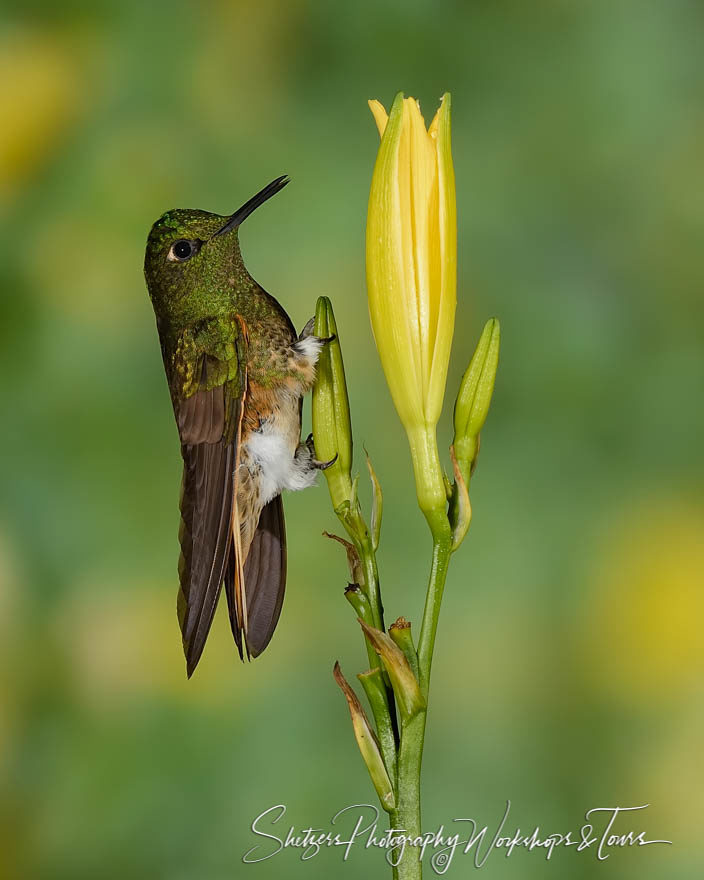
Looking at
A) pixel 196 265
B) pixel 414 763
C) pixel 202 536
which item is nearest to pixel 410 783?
pixel 414 763

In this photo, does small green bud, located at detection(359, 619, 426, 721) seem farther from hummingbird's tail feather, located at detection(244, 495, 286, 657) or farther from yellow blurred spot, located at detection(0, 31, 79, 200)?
yellow blurred spot, located at detection(0, 31, 79, 200)

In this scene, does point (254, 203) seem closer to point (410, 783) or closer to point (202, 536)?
point (202, 536)

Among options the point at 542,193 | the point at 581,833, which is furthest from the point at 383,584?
→ the point at 542,193

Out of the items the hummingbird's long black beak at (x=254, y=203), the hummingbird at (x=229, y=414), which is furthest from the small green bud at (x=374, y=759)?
the hummingbird's long black beak at (x=254, y=203)

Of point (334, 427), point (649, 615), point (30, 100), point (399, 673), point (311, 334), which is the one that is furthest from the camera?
point (30, 100)

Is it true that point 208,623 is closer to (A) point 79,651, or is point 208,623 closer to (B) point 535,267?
(A) point 79,651

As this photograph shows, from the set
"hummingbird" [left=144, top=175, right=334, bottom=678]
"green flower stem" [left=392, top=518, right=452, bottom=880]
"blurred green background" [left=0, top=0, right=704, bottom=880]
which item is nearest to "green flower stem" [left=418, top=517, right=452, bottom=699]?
"green flower stem" [left=392, top=518, right=452, bottom=880]
